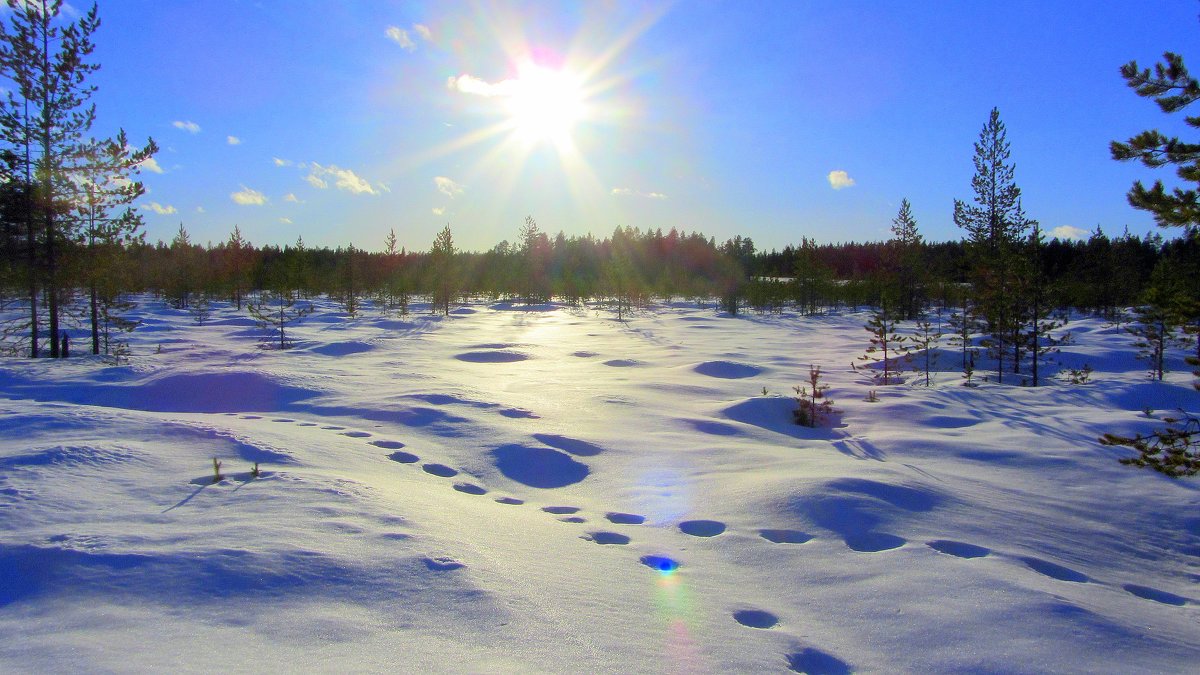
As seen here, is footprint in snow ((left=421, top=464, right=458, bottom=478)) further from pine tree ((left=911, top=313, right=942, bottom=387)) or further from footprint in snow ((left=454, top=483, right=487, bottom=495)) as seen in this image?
pine tree ((left=911, top=313, right=942, bottom=387))

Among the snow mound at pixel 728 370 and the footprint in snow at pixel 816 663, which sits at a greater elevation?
the snow mound at pixel 728 370

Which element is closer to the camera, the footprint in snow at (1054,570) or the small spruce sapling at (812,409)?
the footprint in snow at (1054,570)

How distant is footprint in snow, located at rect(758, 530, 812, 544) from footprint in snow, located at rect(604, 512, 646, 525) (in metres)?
0.90

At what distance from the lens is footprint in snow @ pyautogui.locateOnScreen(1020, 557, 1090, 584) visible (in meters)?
3.98

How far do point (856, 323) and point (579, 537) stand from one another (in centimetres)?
2990

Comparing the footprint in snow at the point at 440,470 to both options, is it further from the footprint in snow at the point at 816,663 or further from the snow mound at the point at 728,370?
the snow mound at the point at 728,370

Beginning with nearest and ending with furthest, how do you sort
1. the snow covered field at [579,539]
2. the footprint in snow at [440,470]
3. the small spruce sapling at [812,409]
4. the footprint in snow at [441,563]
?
the snow covered field at [579,539], the footprint in snow at [441,563], the footprint in snow at [440,470], the small spruce sapling at [812,409]

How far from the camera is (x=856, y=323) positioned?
31.2 meters

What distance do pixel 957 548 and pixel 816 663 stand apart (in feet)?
7.00

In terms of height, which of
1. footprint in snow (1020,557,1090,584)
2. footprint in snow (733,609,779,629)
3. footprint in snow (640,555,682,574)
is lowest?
footprint in snow (1020,557,1090,584)

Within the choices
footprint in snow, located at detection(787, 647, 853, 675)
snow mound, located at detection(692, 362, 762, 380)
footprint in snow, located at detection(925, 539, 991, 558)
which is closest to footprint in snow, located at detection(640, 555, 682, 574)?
footprint in snow, located at detection(787, 647, 853, 675)

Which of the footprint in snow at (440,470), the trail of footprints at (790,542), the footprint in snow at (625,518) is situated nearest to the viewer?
the trail of footprints at (790,542)

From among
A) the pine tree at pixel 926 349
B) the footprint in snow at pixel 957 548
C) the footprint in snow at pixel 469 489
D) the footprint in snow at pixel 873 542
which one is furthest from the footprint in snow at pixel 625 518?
the pine tree at pixel 926 349

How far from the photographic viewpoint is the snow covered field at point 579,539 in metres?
2.64
